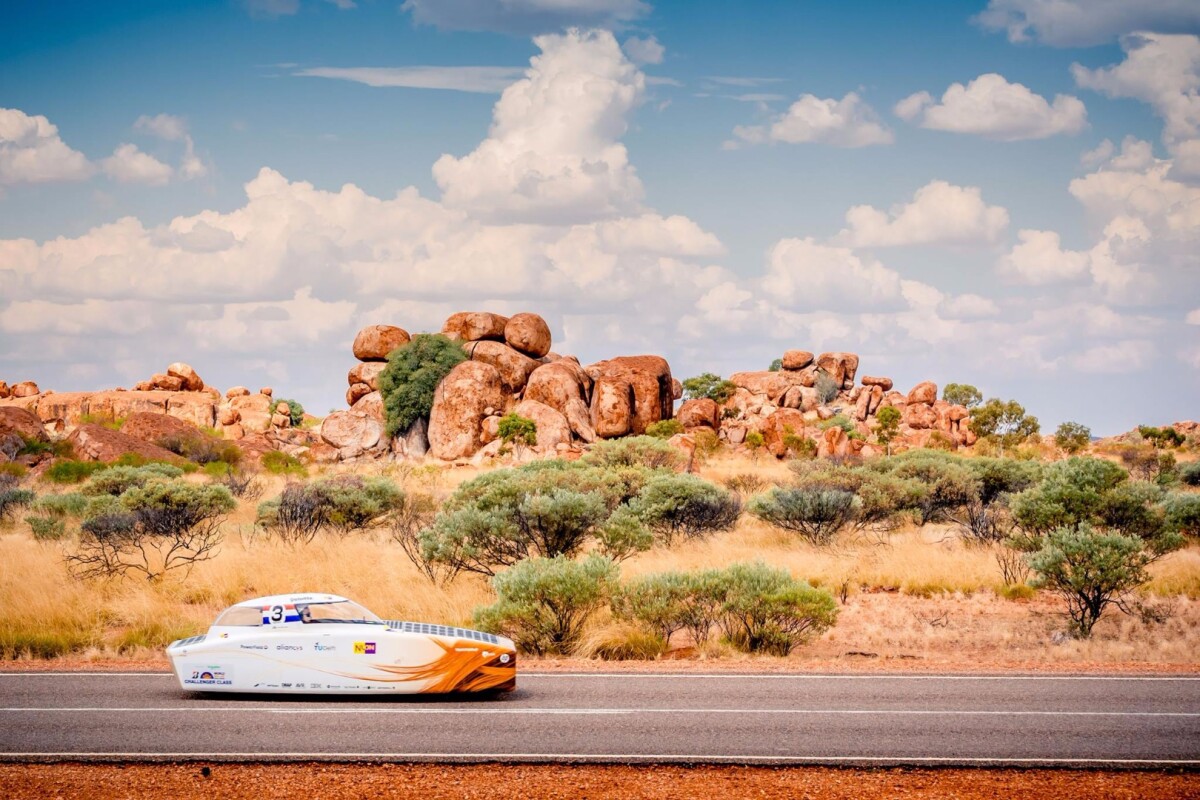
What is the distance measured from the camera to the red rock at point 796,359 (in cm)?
7619

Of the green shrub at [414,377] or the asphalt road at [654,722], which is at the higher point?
the green shrub at [414,377]

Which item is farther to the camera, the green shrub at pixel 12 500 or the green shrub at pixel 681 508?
the green shrub at pixel 12 500

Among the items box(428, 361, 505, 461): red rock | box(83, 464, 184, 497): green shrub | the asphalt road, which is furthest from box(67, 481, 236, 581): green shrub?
box(428, 361, 505, 461): red rock

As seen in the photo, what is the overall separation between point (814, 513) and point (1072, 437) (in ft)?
151

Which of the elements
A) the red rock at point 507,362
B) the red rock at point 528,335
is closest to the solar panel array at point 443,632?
the red rock at point 507,362

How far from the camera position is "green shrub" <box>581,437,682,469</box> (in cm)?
3503

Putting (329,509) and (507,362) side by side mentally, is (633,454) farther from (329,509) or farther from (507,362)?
(507,362)

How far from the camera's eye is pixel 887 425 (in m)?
62.1

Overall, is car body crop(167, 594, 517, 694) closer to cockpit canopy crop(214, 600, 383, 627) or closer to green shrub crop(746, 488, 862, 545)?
cockpit canopy crop(214, 600, 383, 627)

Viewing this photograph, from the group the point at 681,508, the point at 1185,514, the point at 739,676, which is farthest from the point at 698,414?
the point at 739,676

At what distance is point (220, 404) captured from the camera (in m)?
79.3

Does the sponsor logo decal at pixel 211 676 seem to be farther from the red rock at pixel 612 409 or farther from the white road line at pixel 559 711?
the red rock at pixel 612 409

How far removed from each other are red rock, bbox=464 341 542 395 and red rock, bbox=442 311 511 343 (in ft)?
3.36

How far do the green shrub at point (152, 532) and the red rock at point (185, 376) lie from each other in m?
60.0
